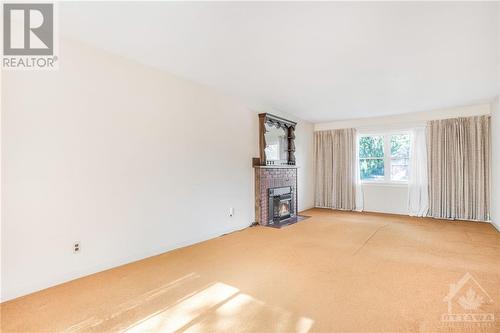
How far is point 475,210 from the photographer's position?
488 cm

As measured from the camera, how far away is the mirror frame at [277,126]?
15.6 ft

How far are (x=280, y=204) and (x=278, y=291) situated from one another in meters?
2.99

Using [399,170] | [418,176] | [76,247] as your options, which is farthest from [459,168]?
[76,247]

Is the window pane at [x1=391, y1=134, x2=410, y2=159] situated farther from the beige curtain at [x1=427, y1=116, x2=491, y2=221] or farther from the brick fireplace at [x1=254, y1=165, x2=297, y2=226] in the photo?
the brick fireplace at [x1=254, y1=165, x2=297, y2=226]

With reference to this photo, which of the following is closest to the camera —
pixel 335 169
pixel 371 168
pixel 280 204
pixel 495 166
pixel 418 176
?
pixel 495 166

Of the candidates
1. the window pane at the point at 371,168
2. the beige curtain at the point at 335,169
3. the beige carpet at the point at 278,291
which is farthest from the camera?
the beige curtain at the point at 335,169

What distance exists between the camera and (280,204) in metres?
5.10

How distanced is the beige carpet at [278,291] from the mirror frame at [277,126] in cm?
176

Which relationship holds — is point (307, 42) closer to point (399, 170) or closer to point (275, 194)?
point (275, 194)

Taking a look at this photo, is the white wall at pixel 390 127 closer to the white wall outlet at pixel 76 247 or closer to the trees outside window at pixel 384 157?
the trees outside window at pixel 384 157

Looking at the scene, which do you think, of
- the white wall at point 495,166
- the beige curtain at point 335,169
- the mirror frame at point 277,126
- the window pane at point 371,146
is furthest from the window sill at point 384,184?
the mirror frame at point 277,126

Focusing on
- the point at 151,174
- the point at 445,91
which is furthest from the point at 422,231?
the point at 151,174

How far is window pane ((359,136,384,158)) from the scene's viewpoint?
6.05m

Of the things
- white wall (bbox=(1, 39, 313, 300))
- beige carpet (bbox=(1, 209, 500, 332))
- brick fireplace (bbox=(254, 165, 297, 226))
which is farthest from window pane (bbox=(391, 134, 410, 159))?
white wall (bbox=(1, 39, 313, 300))
